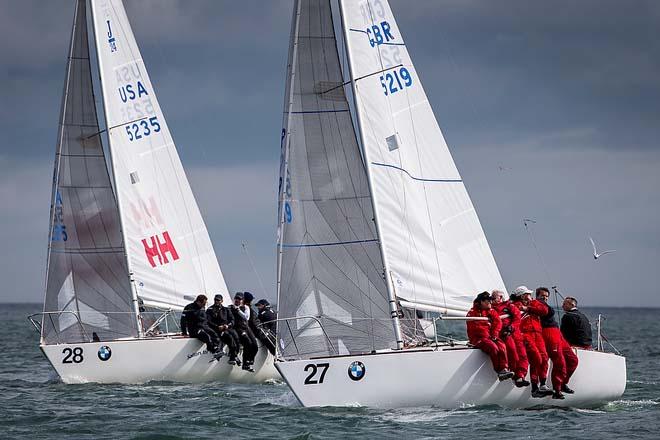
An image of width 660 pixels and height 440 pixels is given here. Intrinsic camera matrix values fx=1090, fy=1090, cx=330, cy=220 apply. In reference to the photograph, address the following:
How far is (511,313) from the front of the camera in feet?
52.0

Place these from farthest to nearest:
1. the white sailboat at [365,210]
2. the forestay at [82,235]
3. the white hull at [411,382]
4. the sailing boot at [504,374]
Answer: the forestay at [82,235]
the white sailboat at [365,210]
the white hull at [411,382]
the sailing boot at [504,374]

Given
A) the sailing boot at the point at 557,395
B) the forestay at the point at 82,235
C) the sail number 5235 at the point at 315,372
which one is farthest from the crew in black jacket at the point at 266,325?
the sailing boot at the point at 557,395

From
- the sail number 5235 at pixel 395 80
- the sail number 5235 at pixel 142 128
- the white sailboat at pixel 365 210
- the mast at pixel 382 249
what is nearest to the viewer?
the mast at pixel 382 249

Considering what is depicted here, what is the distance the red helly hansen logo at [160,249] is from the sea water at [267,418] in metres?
4.78

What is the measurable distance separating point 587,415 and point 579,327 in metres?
1.42

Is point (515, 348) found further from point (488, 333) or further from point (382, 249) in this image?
point (382, 249)

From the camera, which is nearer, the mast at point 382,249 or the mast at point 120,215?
the mast at point 382,249

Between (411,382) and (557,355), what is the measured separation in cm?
215

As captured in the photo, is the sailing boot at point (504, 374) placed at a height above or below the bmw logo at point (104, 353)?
below

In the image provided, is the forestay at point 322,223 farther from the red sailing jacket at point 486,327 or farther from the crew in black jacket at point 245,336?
the crew in black jacket at point 245,336

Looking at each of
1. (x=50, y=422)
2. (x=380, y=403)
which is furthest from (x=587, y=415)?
(x=50, y=422)

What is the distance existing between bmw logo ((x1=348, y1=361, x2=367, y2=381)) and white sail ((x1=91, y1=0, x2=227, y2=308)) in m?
8.88

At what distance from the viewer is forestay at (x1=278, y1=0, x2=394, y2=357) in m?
16.9

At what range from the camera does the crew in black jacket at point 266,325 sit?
21.7m
